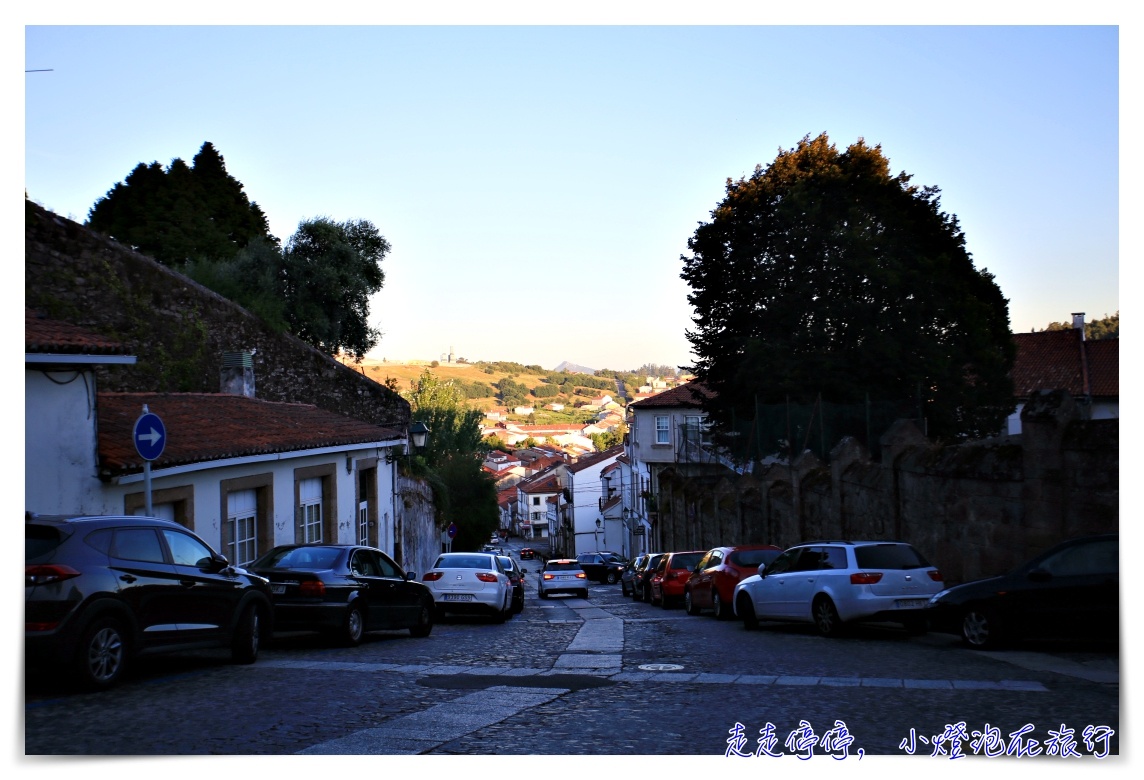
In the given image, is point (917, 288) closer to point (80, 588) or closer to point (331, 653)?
point (331, 653)

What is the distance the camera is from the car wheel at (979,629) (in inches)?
516

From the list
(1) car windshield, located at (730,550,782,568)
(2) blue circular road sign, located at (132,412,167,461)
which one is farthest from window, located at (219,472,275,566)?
(1) car windshield, located at (730,550,782,568)

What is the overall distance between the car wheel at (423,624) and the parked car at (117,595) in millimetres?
5349

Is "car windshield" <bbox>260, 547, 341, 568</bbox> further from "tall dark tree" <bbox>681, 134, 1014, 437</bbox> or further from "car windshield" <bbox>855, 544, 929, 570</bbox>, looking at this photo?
"tall dark tree" <bbox>681, 134, 1014, 437</bbox>

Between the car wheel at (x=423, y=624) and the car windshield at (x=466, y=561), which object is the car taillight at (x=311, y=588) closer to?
the car wheel at (x=423, y=624)

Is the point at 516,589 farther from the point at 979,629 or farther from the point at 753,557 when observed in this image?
the point at 979,629

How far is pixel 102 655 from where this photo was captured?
31.1 ft

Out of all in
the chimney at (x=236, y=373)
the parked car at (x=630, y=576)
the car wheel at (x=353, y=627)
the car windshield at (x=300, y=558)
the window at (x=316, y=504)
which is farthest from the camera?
the parked car at (x=630, y=576)

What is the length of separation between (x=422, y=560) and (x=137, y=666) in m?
28.0

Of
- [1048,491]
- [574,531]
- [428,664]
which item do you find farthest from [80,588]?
[574,531]

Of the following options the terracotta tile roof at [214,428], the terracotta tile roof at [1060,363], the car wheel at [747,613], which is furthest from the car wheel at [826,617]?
the terracotta tile roof at [1060,363]

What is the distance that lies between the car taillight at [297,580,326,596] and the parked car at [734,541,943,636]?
7.21 m

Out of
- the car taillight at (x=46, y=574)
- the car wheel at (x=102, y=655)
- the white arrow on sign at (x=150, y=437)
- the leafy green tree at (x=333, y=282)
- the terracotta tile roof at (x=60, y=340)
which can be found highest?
the leafy green tree at (x=333, y=282)

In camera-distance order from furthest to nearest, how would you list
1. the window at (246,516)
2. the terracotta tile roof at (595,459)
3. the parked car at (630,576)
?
1. the terracotta tile roof at (595,459)
2. the parked car at (630,576)
3. the window at (246,516)
